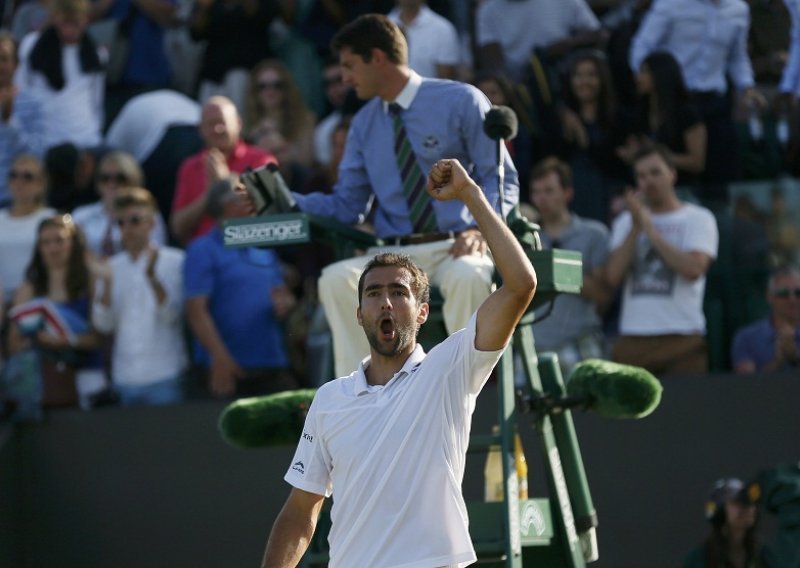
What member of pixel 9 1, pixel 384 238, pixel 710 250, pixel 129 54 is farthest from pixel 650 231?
pixel 9 1

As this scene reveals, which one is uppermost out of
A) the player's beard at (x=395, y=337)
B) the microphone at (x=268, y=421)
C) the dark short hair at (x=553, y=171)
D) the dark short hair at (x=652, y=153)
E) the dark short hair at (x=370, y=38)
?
the dark short hair at (x=370, y=38)

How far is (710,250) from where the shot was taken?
9.73 metres

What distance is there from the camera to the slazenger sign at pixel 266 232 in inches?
280

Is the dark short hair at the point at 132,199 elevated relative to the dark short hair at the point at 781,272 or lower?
elevated

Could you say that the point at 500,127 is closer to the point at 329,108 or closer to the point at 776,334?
the point at 776,334

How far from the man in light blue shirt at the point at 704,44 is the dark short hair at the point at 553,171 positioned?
4.26 ft

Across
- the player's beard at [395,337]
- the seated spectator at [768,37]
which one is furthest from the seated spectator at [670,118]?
the player's beard at [395,337]

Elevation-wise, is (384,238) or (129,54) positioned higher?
(129,54)

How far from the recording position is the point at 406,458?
5.32 meters

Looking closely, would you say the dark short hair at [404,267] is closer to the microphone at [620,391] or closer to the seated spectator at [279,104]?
the microphone at [620,391]

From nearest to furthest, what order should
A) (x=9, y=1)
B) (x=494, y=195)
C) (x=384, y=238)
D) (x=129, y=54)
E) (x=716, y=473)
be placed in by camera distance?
(x=494, y=195), (x=384, y=238), (x=716, y=473), (x=129, y=54), (x=9, y=1)

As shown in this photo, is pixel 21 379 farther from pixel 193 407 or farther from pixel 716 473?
pixel 716 473

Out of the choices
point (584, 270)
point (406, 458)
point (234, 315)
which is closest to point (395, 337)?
point (406, 458)

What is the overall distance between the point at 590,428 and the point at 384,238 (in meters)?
2.48
